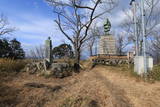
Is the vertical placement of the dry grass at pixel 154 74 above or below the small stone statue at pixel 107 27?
below

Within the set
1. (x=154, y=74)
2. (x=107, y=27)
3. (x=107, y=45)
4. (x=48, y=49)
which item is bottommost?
(x=154, y=74)

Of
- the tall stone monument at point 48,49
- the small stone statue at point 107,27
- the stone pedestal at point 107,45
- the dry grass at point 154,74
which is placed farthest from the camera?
the small stone statue at point 107,27

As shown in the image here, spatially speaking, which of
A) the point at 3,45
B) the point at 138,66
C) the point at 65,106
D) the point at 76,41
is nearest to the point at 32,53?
the point at 3,45

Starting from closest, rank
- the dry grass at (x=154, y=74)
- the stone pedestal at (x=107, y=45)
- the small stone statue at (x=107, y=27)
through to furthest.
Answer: the dry grass at (x=154, y=74), the stone pedestal at (x=107, y=45), the small stone statue at (x=107, y=27)

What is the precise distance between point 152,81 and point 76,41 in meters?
8.15

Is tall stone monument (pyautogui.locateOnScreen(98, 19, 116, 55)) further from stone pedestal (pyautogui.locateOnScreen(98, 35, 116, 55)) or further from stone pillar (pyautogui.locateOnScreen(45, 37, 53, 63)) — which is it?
stone pillar (pyautogui.locateOnScreen(45, 37, 53, 63))

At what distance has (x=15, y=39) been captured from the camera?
27234 mm

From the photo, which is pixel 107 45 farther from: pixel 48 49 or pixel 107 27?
pixel 48 49

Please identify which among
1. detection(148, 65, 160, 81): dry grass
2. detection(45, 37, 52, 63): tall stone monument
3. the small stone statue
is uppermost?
the small stone statue

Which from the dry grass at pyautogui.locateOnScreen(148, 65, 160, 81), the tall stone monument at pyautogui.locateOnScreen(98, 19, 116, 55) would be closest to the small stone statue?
the tall stone monument at pyautogui.locateOnScreen(98, 19, 116, 55)

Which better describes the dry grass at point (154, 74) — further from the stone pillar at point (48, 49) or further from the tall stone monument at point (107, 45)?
the tall stone monument at point (107, 45)

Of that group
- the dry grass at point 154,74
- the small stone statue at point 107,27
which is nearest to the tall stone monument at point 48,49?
the dry grass at point 154,74

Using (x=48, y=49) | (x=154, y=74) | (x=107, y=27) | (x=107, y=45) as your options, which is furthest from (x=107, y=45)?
(x=154, y=74)

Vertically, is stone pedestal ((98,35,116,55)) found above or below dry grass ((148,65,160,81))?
above
